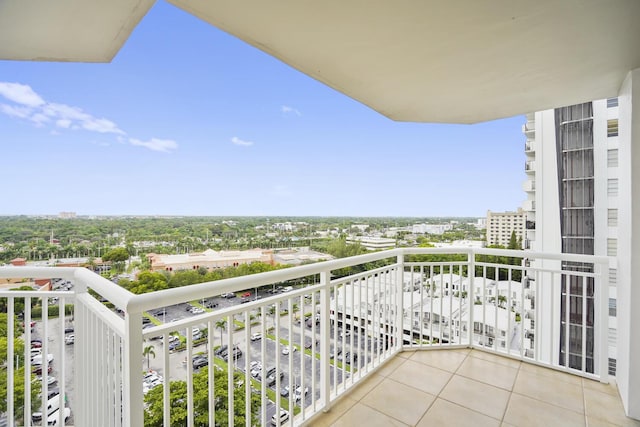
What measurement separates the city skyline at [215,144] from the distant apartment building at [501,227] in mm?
460

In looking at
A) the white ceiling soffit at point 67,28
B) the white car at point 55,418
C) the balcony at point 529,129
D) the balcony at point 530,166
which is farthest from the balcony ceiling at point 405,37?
the balcony at point 529,129

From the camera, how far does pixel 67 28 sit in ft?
4.34

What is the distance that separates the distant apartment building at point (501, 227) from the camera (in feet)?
10.7

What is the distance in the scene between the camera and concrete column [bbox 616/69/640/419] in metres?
1.86

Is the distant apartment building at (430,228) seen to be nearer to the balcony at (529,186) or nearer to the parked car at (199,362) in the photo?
the parked car at (199,362)

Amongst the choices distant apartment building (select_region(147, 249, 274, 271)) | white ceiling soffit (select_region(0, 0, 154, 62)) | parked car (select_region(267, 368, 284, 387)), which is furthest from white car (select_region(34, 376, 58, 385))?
white ceiling soffit (select_region(0, 0, 154, 62))

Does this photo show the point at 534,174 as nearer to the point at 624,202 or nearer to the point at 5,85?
the point at 624,202

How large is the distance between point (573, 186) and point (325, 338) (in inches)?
203

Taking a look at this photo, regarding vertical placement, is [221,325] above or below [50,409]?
above

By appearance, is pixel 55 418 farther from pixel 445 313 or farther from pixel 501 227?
pixel 501 227

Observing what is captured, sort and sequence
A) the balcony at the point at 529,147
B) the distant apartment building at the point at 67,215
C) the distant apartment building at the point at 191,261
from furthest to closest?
the balcony at the point at 529,147
the distant apartment building at the point at 67,215
the distant apartment building at the point at 191,261

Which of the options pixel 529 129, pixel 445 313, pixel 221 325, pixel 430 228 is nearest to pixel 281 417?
pixel 221 325

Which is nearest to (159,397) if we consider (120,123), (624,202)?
(624,202)

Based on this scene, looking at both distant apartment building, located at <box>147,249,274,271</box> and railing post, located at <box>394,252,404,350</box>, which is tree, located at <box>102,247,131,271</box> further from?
railing post, located at <box>394,252,404,350</box>
